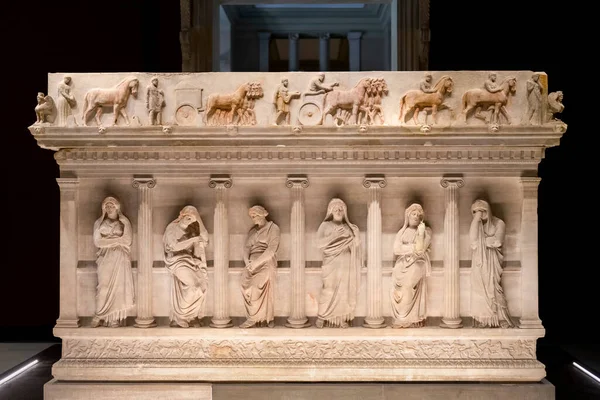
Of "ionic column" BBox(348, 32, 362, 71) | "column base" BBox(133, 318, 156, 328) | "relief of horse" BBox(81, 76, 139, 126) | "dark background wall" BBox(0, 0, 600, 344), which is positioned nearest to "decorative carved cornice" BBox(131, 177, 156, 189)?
"relief of horse" BBox(81, 76, 139, 126)

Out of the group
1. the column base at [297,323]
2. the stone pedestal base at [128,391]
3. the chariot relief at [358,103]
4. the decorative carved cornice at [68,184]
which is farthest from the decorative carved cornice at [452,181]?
the decorative carved cornice at [68,184]

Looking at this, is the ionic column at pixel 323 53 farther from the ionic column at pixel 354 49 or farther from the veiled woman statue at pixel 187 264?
the veiled woman statue at pixel 187 264

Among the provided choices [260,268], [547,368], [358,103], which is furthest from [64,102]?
[547,368]

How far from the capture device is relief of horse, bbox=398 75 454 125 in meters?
7.18

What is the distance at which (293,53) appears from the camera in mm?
11094

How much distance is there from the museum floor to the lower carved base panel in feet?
2.22

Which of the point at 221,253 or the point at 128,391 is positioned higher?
the point at 221,253

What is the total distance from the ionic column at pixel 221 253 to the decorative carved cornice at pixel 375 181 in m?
1.49

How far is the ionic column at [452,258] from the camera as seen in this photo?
7.32 metres

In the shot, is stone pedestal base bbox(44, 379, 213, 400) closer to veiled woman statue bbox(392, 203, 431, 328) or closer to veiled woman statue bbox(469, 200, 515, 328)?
veiled woman statue bbox(392, 203, 431, 328)

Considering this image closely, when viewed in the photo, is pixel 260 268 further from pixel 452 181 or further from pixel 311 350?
pixel 452 181

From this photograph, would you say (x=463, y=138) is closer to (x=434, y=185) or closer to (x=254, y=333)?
(x=434, y=185)

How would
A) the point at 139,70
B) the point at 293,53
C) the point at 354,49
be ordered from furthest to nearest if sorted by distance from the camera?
the point at 354,49 < the point at 293,53 < the point at 139,70

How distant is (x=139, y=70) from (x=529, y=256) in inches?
234
